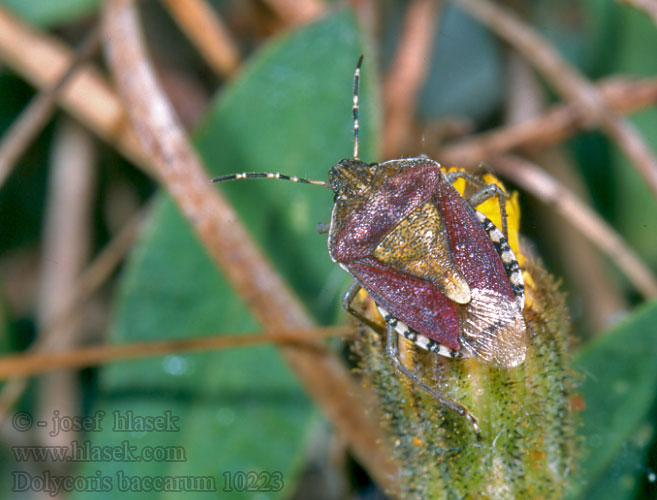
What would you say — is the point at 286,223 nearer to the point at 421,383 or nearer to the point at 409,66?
the point at 409,66

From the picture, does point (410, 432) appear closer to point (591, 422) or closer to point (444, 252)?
point (444, 252)

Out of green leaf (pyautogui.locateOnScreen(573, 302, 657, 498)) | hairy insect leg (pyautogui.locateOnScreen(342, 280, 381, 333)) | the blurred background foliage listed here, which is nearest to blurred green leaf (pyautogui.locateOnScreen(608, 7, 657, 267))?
the blurred background foliage

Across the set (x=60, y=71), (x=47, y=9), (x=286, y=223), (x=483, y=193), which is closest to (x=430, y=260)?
(x=483, y=193)

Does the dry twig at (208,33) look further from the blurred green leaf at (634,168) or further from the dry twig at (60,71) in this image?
the blurred green leaf at (634,168)

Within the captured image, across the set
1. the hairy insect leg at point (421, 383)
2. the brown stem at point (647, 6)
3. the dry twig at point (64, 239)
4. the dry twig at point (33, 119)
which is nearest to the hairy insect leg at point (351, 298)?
the hairy insect leg at point (421, 383)

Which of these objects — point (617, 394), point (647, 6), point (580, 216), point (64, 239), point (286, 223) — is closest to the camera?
point (617, 394)

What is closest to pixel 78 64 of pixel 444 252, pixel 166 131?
pixel 166 131

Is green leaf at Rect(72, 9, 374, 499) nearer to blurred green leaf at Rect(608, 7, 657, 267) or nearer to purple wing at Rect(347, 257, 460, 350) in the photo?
purple wing at Rect(347, 257, 460, 350)
